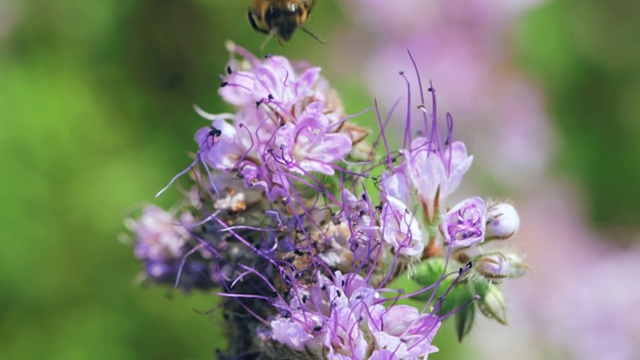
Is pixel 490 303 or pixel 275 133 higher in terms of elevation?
pixel 275 133

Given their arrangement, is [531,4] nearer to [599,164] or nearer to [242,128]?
[599,164]

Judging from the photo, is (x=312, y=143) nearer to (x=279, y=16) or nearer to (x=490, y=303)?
(x=490, y=303)

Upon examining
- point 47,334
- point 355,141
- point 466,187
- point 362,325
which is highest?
point 355,141

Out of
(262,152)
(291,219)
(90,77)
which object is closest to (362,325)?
(291,219)

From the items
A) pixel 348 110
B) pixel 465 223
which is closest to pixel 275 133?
pixel 465 223

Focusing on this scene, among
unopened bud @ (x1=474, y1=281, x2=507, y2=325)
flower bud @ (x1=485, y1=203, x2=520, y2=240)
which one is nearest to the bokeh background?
unopened bud @ (x1=474, y1=281, x2=507, y2=325)

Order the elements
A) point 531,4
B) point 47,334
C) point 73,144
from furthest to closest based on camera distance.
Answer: point 531,4
point 73,144
point 47,334

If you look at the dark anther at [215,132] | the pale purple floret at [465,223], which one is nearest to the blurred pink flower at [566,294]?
the pale purple floret at [465,223]

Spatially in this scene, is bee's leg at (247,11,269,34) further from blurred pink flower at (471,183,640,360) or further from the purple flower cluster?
blurred pink flower at (471,183,640,360)
